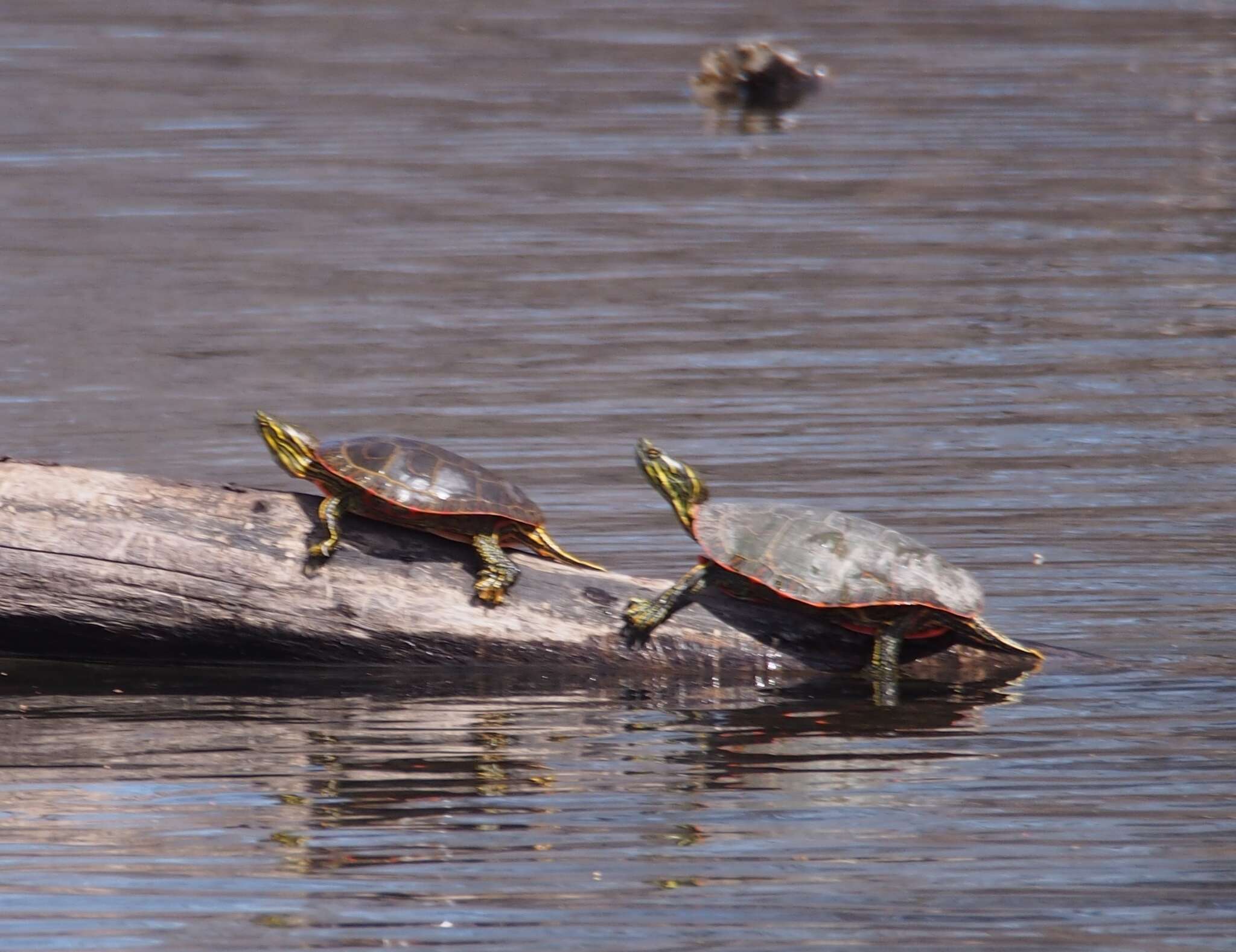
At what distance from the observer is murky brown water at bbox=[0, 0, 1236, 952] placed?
186 inches

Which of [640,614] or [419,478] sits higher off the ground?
[419,478]

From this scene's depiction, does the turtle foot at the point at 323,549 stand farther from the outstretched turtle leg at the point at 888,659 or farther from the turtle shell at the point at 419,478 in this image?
the outstretched turtle leg at the point at 888,659

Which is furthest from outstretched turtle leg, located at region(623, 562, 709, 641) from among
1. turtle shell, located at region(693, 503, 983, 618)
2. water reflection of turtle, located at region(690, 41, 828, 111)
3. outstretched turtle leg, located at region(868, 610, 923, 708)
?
water reflection of turtle, located at region(690, 41, 828, 111)

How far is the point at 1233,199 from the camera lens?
14203 millimetres

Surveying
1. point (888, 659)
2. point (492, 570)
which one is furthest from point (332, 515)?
point (888, 659)

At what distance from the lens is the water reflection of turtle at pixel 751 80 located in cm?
1848

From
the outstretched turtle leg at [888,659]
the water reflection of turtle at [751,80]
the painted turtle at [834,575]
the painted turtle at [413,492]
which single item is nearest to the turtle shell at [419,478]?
the painted turtle at [413,492]

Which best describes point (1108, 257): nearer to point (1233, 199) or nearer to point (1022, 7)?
point (1233, 199)

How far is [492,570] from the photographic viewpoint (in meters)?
6.03

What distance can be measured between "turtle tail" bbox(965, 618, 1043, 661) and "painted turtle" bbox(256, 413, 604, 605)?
144 cm

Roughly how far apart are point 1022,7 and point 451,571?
62.0 ft

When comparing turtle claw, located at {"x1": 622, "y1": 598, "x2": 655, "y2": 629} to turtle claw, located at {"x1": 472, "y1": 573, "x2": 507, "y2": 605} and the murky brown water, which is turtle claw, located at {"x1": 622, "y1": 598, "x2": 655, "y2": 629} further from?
turtle claw, located at {"x1": 472, "y1": 573, "x2": 507, "y2": 605}

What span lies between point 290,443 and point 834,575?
70.7 inches

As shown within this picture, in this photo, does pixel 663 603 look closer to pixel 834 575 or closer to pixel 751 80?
pixel 834 575
